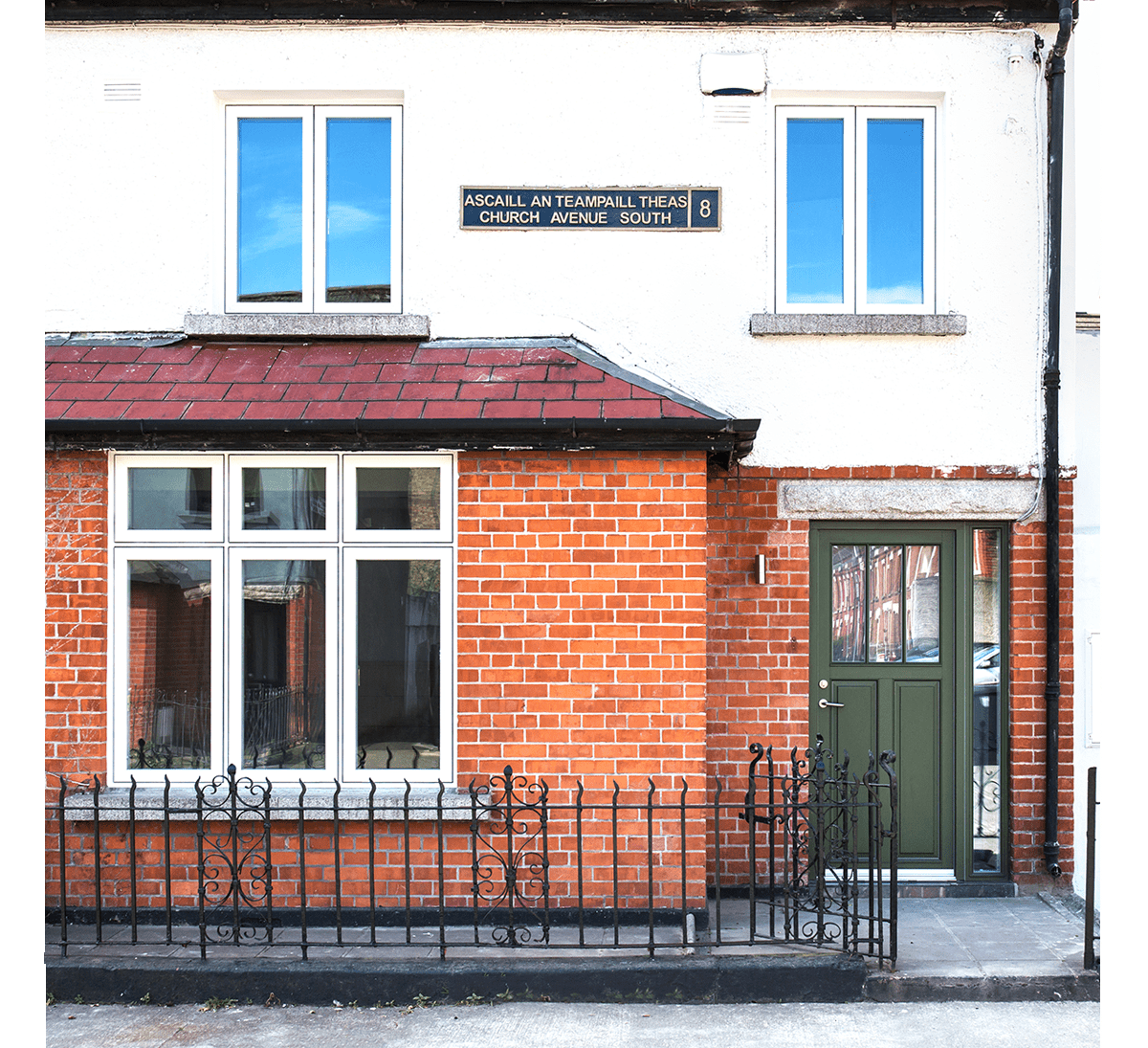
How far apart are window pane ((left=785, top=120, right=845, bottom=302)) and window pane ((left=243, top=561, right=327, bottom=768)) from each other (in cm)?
376

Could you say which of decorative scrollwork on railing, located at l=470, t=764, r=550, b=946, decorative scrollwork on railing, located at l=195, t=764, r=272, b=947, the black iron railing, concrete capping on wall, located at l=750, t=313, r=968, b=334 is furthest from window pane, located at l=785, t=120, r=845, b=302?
decorative scrollwork on railing, located at l=195, t=764, r=272, b=947

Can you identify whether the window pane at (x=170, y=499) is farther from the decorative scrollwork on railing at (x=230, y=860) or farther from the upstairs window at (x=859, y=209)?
the upstairs window at (x=859, y=209)

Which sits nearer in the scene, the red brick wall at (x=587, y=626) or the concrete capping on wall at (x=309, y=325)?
the red brick wall at (x=587, y=626)

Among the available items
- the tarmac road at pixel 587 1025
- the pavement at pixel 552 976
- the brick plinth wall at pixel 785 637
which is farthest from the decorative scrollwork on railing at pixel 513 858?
the brick plinth wall at pixel 785 637

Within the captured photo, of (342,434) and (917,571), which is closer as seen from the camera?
(342,434)

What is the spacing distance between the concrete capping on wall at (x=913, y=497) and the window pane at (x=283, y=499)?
3001 mm

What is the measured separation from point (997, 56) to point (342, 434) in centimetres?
502

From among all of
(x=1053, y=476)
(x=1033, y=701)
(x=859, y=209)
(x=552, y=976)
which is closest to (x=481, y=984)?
(x=552, y=976)

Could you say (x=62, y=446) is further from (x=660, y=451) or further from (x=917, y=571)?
(x=917, y=571)

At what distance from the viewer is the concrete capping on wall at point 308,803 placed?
539cm

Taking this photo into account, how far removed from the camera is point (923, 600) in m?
6.44

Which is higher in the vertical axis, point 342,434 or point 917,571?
point 342,434

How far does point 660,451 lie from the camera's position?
5.51 m

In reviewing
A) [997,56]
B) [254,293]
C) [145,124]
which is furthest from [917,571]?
[145,124]
